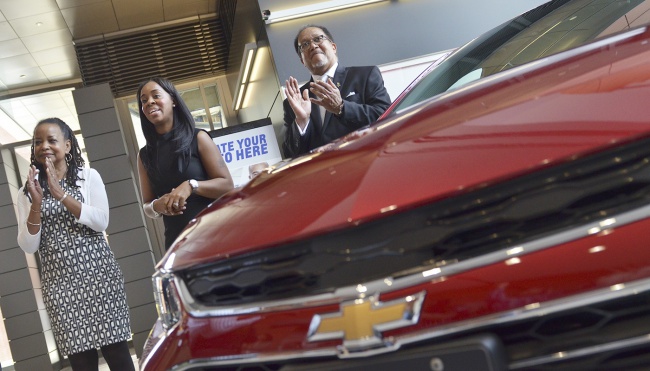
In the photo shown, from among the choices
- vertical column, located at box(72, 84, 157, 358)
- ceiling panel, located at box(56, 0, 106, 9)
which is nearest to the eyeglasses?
vertical column, located at box(72, 84, 157, 358)

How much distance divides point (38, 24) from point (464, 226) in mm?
9575

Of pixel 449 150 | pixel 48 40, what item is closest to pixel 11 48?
pixel 48 40

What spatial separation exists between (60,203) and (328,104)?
140 cm

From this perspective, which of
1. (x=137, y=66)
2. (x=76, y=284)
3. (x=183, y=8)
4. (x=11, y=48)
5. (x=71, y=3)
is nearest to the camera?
(x=76, y=284)

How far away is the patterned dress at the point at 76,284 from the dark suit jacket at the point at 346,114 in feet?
3.52

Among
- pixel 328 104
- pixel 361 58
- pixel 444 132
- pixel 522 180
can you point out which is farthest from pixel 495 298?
pixel 361 58

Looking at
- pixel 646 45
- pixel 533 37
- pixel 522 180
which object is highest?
pixel 533 37

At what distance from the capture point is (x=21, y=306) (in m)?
10.4

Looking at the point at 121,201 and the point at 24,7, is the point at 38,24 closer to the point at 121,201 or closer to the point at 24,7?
the point at 24,7

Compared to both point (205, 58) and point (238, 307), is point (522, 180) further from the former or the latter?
point (205, 58)

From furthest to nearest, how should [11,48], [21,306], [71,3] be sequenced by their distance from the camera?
[21,306] → [11,48] → [71,3]

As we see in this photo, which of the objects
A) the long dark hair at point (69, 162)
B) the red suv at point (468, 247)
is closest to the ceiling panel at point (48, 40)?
the long dark hair at point (69, 162)

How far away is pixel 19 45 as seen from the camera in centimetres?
993

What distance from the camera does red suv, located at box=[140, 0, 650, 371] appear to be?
0.93 m
